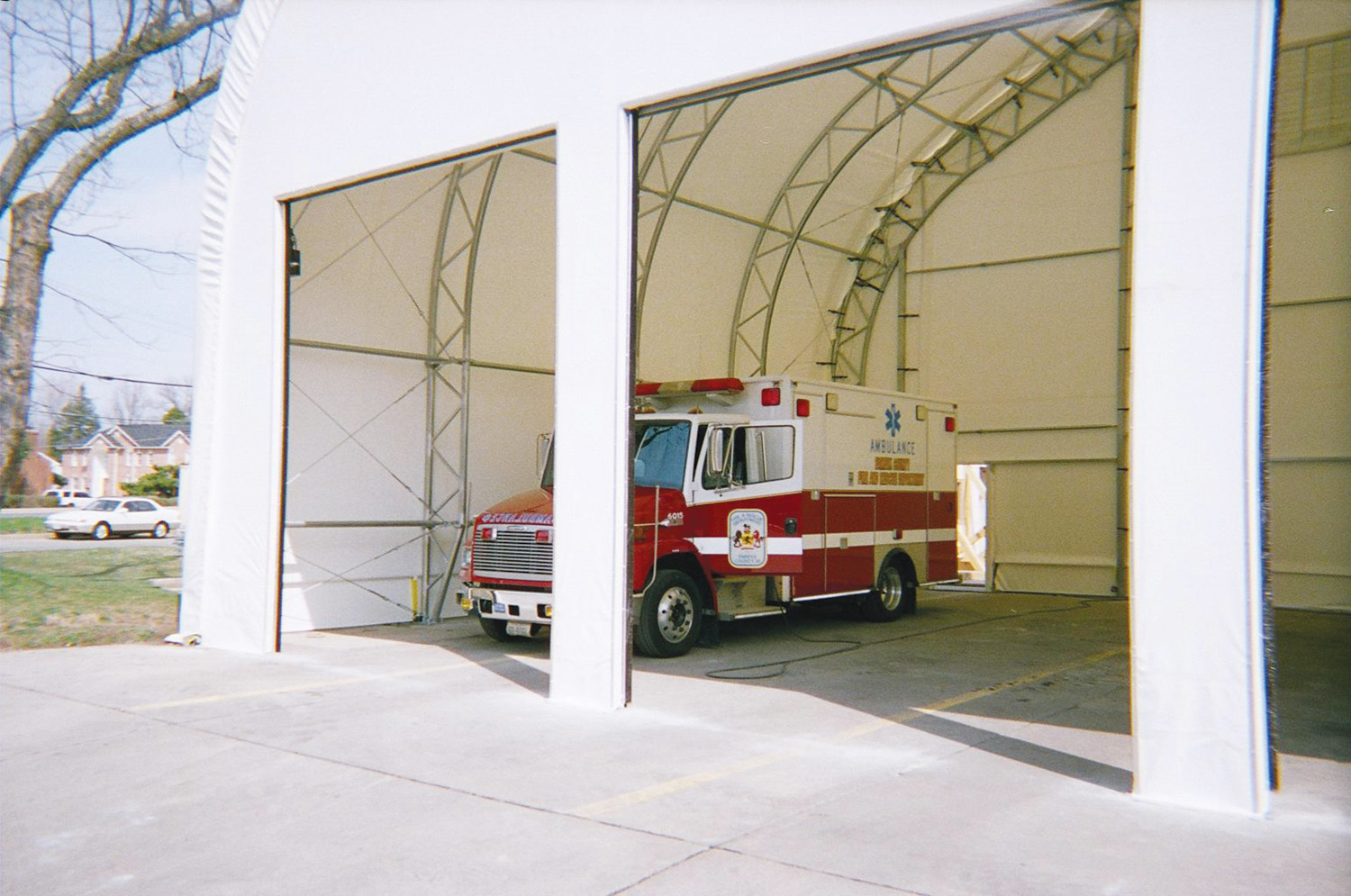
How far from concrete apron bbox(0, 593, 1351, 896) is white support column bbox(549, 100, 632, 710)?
1.57 feet

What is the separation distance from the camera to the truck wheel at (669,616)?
10.1 m

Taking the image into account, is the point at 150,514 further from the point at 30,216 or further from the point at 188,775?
the point at 188,775

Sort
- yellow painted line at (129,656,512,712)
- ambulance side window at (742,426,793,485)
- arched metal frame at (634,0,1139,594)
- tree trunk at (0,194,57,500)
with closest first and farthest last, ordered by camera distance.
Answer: yellow painted line at (129,656,512,712) → ambulance side window at (742,426,793,485) → arched metal frame at (634,0,1139,594) → tree trunk at (0,194,57,500)

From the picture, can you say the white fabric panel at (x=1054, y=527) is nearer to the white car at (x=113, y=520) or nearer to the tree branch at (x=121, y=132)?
the tree branch at (x=121, y=132)

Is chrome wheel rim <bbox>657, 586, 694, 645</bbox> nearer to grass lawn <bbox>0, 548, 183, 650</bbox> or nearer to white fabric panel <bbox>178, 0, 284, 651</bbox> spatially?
white fabric panel <bbox>178, 0, 284, 651</bbox>

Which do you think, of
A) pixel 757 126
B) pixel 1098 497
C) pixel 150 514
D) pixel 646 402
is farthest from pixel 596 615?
pixel 150 514

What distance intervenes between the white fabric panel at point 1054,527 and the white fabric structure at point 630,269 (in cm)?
5

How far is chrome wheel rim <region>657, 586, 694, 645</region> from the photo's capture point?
10.3 meters

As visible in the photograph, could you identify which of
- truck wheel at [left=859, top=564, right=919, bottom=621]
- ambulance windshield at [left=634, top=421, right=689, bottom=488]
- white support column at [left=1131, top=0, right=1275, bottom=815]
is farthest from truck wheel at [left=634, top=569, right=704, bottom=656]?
white support column at [left=1131, top=0, right=1275, bottom=815]

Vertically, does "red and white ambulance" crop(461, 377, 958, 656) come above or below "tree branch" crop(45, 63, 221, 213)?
below

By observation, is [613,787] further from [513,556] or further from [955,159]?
[955,159]

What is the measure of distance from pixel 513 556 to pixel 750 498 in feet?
8.33

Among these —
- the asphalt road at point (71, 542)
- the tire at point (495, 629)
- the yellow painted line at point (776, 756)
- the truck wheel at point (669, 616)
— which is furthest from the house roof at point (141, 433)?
the yellow painted line at point (776, 756)

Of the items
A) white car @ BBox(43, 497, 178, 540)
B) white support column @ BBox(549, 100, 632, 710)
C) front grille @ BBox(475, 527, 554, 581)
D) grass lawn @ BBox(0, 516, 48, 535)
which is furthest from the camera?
grass lawn @ BBox(0, 516, 48, 535)
